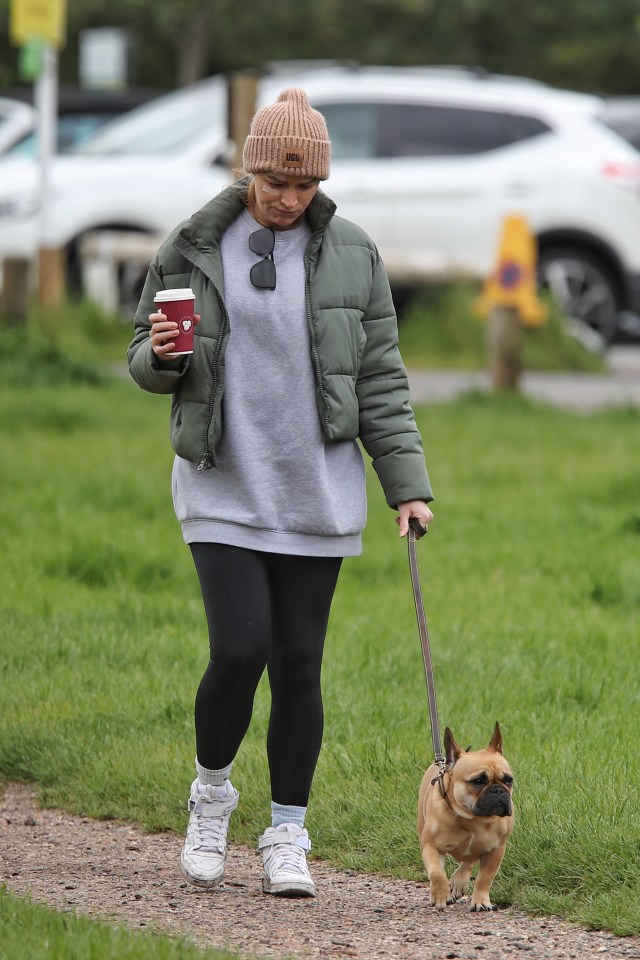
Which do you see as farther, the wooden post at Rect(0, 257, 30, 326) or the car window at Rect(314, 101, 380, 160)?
the car window at Rect(314, 101, 380, 160)

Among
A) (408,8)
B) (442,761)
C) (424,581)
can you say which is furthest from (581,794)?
(408,8)

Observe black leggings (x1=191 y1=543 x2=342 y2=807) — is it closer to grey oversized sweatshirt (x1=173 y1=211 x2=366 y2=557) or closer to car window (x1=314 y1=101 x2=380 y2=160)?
grey oversized sweatshirt (x1=173 y1=211 x2=366 y2=557)

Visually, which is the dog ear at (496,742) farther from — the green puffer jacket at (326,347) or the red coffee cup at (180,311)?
the red coffee cup at (180,311)

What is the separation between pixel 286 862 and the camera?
13.4ft

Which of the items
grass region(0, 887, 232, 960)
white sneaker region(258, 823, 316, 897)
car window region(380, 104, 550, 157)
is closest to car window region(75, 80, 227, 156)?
car window region(380, 104, 550, 157)

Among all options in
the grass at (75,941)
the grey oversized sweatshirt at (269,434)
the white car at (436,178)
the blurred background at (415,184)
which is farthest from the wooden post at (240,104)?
the grass at (75,941)

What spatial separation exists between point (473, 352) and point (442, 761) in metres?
10.3

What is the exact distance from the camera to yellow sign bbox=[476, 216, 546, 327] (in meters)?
11.9

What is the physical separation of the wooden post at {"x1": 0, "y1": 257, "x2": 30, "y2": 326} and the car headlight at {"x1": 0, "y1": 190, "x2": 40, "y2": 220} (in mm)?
2226

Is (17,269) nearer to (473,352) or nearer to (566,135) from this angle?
(473,352)

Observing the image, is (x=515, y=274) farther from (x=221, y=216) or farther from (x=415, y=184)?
(x=221, y=216)

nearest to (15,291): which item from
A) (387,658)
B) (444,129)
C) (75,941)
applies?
(444,129)

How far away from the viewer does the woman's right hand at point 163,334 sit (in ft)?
12.3

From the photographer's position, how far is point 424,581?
23.8 feet
